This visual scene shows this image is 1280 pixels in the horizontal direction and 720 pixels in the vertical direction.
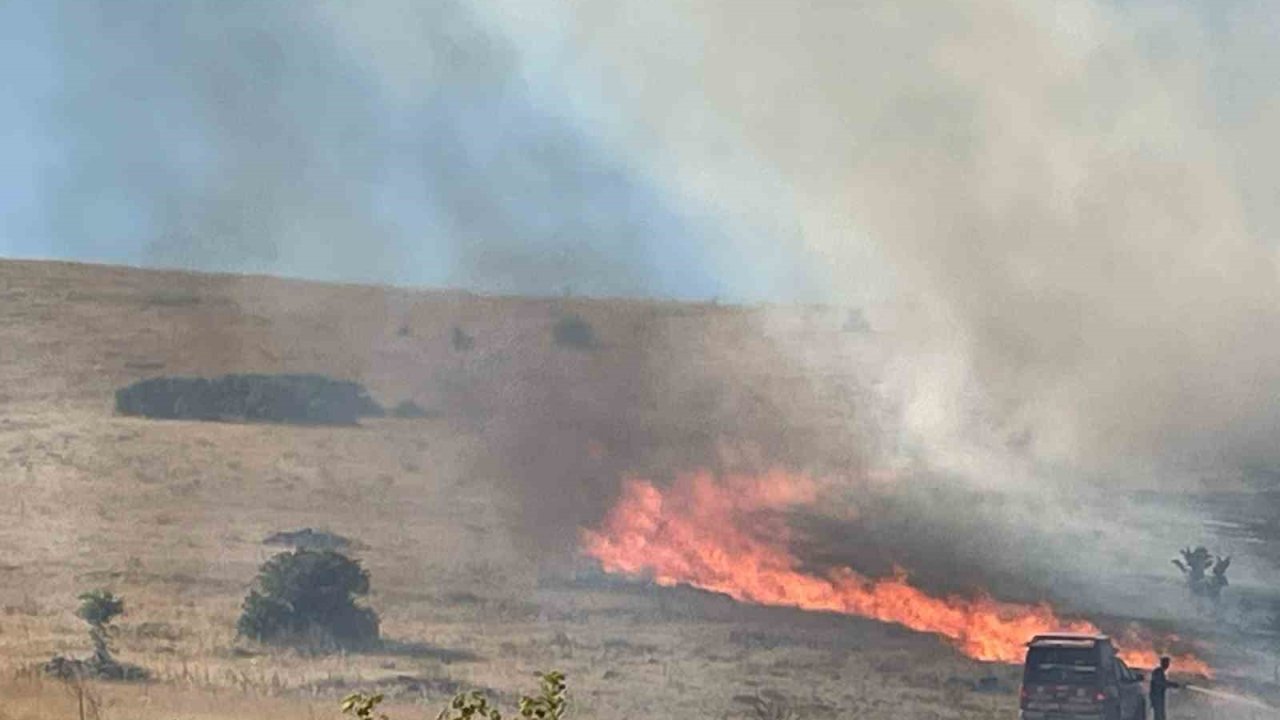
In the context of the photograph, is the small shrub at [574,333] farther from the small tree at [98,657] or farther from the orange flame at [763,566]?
the small tree at [98,657]

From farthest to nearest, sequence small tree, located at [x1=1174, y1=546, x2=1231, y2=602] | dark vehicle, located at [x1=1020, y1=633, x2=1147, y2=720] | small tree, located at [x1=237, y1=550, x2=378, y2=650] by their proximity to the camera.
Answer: small tree, located at [x1=1174, y1=546, x2=1231, y2=602] → small tree, located at [x1=237, y1=550, x2=378, y2=650] → dark vehicle, located at [x1=1020, y1=633, x2=1147, y2=720]

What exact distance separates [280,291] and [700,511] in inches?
1044

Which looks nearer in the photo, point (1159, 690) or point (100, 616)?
point (1159, 690)

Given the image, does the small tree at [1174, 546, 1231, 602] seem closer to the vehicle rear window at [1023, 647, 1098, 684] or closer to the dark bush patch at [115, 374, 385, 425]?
the vehicle rear window at [1023, 647, 1098, 684]

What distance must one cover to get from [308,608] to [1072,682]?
1651cm

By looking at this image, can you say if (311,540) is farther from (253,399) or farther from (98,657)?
(253,399)

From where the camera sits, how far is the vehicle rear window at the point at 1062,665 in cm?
3319

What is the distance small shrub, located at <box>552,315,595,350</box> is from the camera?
216 feet

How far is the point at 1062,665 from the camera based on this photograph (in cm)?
3334

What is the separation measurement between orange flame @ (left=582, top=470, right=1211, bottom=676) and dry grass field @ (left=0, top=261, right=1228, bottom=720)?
971 mm

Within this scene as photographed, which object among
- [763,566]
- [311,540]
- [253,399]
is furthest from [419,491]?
[763,566]

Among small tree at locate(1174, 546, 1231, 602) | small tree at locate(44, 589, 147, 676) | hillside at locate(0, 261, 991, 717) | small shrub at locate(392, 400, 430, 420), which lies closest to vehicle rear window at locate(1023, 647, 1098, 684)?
hillside at locate(0, 261, 991, 717)

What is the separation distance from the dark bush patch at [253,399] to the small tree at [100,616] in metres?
15.2

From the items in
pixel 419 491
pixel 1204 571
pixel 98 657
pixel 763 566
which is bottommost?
pixel 98 657
